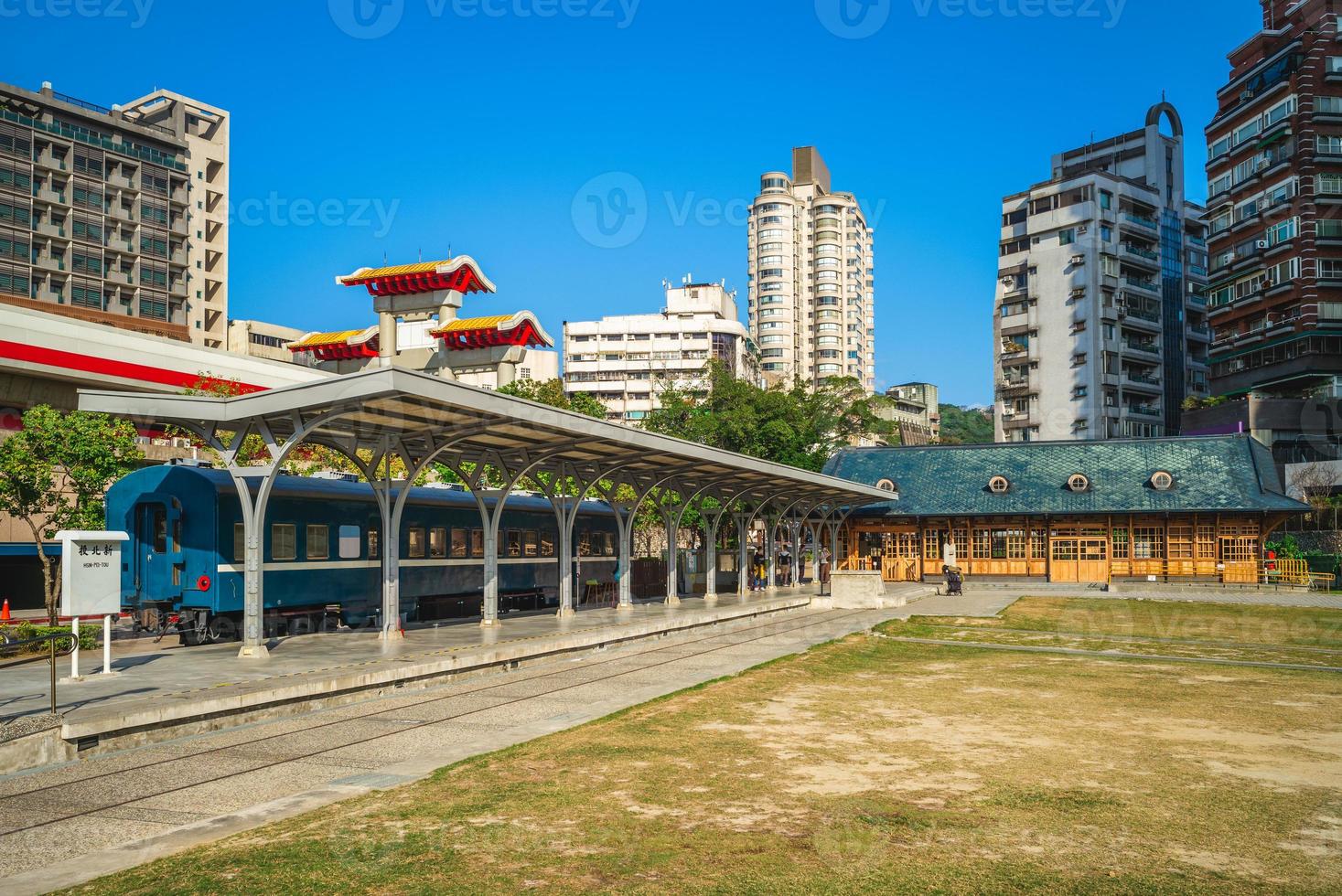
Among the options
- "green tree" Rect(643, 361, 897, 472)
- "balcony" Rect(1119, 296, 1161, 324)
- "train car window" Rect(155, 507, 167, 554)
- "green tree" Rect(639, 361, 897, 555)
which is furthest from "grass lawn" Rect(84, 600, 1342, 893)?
"balcony" Rect(1119, 296, 1161, 324)

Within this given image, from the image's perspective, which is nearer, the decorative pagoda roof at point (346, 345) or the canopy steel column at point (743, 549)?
the canopy steel column at point (743, 549)

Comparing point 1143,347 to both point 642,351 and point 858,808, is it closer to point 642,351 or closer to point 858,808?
point 642,351

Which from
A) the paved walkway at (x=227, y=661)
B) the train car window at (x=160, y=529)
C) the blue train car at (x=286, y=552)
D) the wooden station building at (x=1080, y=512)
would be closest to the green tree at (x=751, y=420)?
the wooden station building at (x=1080, y=512)

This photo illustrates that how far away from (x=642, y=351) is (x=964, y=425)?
241 ft

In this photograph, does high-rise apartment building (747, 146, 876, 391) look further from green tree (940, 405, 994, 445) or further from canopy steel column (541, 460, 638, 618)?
canopy steel column (541, 460, 638, 618)

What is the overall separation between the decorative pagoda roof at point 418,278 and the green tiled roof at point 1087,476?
22.8 metres

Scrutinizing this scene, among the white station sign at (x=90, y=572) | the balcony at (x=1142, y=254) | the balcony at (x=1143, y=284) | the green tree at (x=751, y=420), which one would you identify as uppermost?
the balcony at (x=1142, y=254)

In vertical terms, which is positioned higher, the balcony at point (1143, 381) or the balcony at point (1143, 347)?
the balcony at point (1143, 347)

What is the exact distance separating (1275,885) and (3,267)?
243ft

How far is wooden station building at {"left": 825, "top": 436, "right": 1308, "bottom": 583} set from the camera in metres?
45.8

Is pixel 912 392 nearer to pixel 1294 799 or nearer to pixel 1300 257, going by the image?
pixel 1300 257

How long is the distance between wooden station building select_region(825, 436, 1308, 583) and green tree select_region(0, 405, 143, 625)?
3181cm

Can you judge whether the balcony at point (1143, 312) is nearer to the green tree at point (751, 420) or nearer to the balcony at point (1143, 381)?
the balcony at point (1143, 381)

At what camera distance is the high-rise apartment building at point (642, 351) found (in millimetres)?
108625
